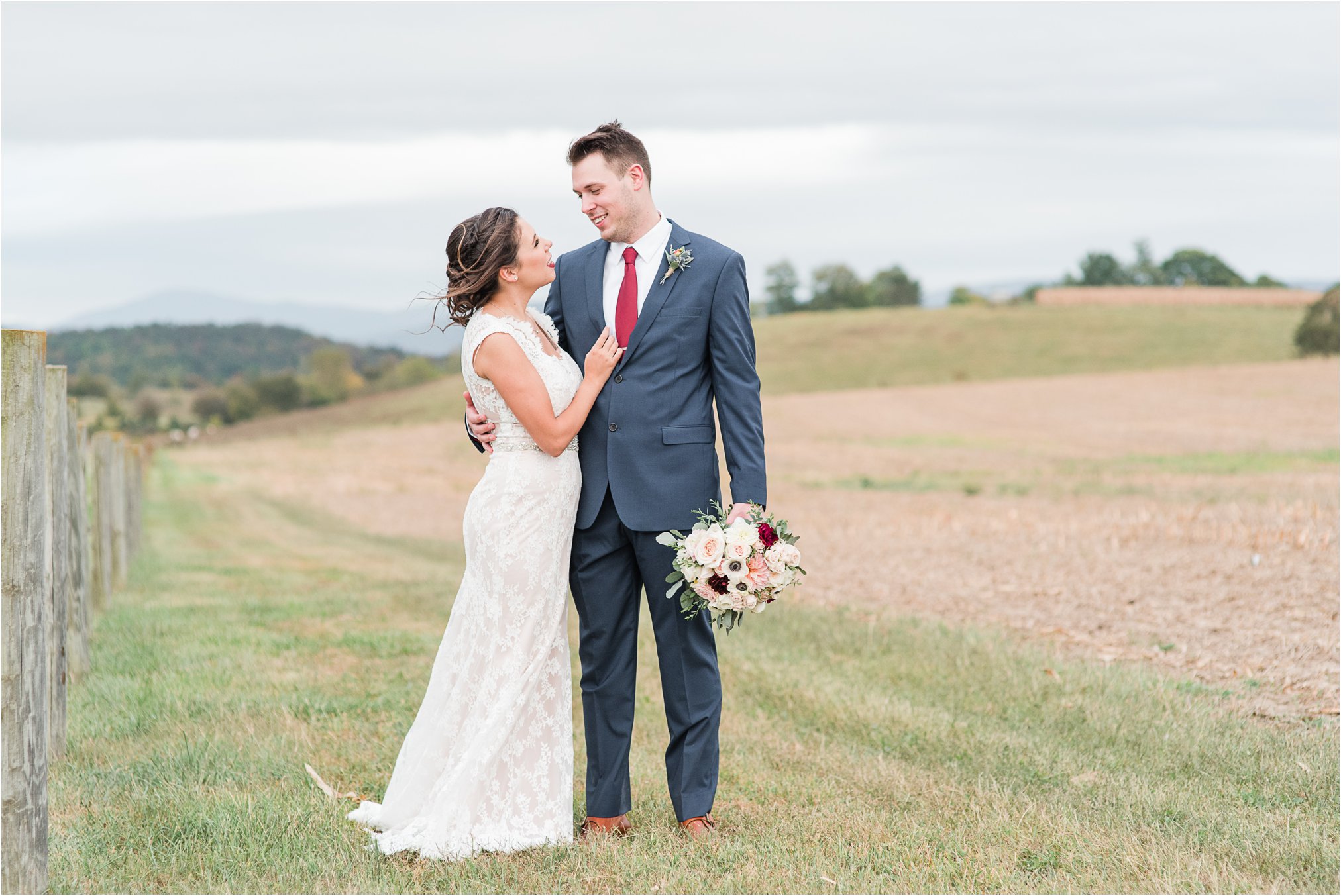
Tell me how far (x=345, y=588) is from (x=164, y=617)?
234 centimetres

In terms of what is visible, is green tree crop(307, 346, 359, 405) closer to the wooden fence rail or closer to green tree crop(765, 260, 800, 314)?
green tree crop(765, 260, 800, 314)

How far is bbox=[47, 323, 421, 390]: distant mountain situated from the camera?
3194 inches

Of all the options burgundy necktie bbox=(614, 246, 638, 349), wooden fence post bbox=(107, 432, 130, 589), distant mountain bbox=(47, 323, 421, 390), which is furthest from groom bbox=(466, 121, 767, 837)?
distant mountain bbox=(47, 323, 421, 390)

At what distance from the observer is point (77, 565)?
796 cm

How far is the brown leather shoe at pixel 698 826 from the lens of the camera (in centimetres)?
466

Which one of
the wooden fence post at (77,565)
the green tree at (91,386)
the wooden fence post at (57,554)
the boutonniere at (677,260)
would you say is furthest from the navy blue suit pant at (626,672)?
the green tree at (91,386)

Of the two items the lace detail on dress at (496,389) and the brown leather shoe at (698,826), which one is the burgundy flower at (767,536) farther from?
the brown leather shoe at (698,826)

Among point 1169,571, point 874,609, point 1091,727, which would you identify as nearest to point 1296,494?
point 1169,571

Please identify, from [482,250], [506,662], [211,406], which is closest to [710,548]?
[506,662]

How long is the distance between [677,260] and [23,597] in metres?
2.55

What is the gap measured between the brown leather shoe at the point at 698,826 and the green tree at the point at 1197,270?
360ft

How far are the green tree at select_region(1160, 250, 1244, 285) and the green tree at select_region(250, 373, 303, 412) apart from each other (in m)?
74.9

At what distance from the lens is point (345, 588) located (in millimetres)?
12461

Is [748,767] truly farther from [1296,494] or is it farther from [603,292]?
[1296,494]
